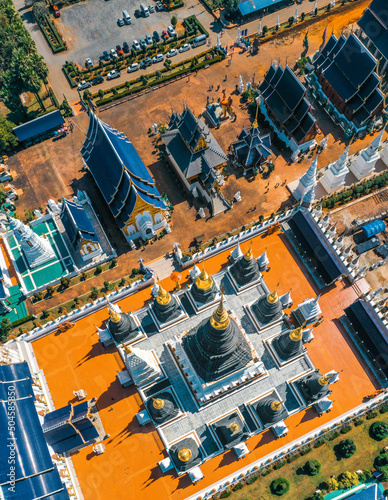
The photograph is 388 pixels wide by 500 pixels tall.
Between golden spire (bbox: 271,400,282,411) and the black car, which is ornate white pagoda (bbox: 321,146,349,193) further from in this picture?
the black car

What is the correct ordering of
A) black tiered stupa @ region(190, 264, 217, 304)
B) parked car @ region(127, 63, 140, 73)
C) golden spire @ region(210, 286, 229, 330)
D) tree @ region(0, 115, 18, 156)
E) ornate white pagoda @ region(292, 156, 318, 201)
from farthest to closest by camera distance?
1. parked car @ region(127, 63, 140, 73)
2. tree @ region(0, 115, 18, 156)
3. ornate white pagoda @ region(292, 156, 318, 201)
4. black tiered stupa @ region(190, 264, 217, 304)
5. golden spire @ region(210, 286, 229, 330)

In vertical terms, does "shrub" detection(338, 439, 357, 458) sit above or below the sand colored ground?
below

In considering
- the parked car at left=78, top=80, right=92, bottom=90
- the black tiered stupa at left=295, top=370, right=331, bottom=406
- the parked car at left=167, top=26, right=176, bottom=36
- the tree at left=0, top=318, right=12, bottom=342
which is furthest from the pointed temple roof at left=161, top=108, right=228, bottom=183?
the tree at left=0, top=318, right=12, bottom=342

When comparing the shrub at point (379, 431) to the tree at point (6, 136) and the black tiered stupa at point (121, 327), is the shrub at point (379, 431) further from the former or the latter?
the tree at point (6, 136)

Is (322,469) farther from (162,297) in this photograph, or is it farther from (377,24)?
(377,24)

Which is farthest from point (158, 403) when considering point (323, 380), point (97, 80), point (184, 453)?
point (97, 80)

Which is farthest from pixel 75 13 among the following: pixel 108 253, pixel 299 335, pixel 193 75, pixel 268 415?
pixel 268 415

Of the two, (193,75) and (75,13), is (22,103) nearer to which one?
(75,13)
